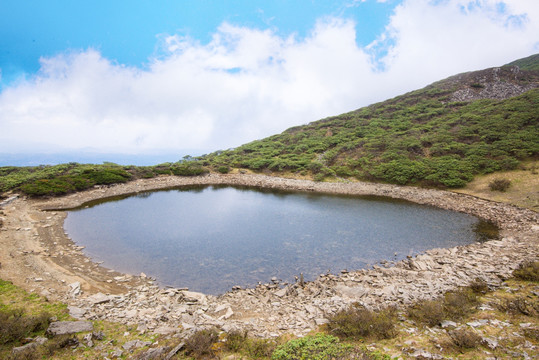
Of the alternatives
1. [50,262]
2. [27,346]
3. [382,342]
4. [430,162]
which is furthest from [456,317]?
[430,162]

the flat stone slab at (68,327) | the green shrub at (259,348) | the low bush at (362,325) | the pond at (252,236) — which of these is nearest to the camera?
the green shrub at (259,348)

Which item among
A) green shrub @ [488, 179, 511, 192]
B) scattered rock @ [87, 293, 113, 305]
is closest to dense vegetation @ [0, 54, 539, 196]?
green shrub @ [488, 179, 511, 192]

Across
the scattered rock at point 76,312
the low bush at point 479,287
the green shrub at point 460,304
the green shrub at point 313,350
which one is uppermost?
the scattered rock at point 76,312

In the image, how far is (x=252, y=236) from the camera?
57.1ft

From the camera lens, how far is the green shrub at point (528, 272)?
9766 millimetres

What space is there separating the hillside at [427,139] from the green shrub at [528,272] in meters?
19.3

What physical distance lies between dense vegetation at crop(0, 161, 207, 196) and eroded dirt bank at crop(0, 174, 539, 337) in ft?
35.5

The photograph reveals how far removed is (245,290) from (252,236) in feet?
20.0

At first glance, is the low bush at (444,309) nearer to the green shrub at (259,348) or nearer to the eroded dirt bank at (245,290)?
the eroded dirt bank at (245,290)

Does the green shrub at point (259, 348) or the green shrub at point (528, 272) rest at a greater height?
the green shrub at point (259, 348)

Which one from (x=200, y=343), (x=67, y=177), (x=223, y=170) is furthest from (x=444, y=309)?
(x=67, y=177)

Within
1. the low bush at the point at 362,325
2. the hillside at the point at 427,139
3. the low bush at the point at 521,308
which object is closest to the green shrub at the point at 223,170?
the hillside at the point at 427,139

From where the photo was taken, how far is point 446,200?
81.7 ft

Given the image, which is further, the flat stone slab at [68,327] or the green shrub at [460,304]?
the green shrub at [460,304]
